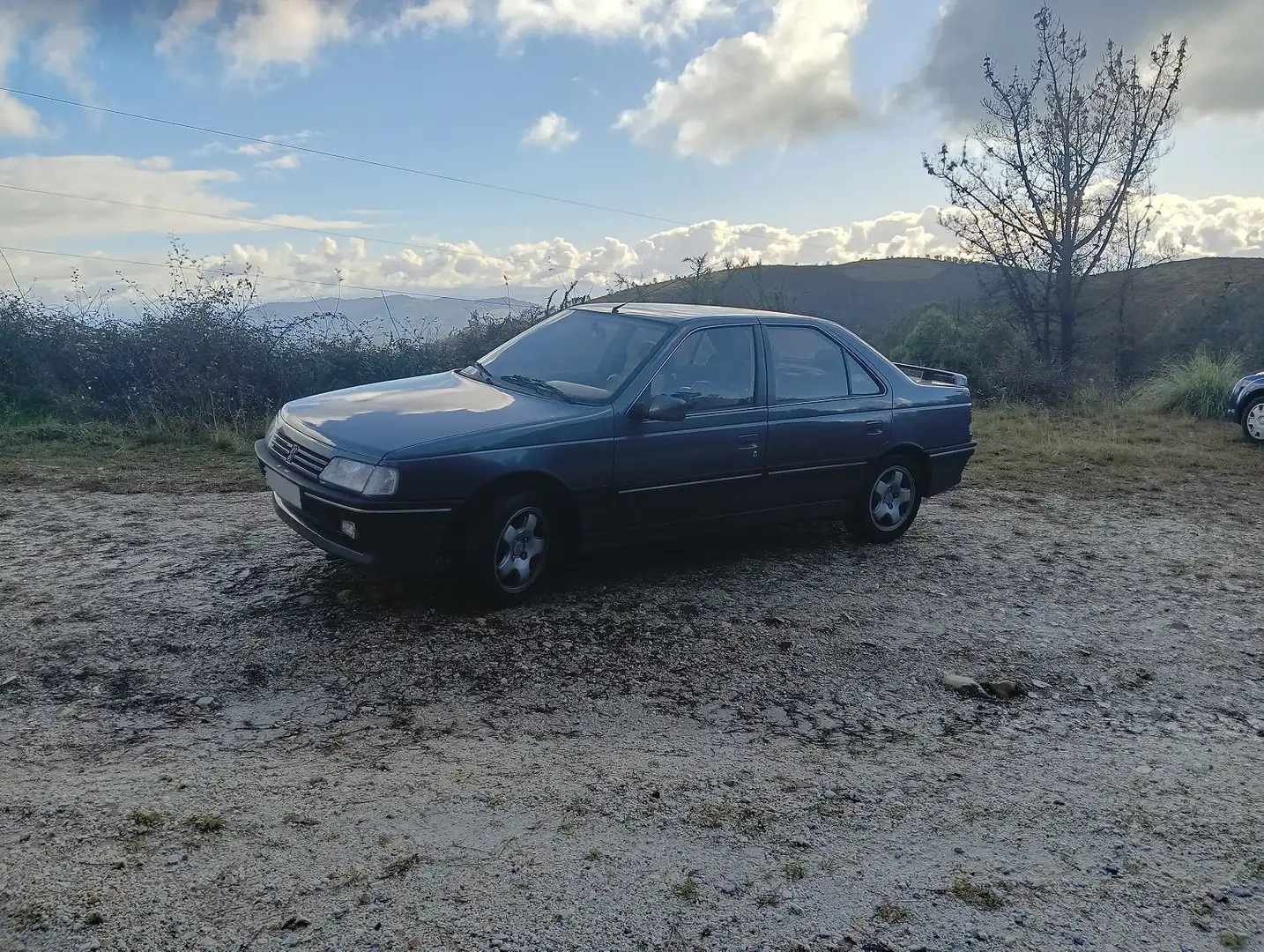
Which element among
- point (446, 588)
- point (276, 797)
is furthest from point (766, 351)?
point (276, 797)

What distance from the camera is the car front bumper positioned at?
4473 mm

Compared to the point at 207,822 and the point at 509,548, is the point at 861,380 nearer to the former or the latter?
the point at 509,548

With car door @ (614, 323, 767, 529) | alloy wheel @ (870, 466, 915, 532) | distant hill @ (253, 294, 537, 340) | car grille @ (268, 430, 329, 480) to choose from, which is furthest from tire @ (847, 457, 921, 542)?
distant hill @ (253, 294, 537, 340)

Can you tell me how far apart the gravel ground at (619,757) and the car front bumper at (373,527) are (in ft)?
1.28

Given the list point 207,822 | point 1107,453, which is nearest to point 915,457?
point 207,822

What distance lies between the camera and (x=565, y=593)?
210 inches

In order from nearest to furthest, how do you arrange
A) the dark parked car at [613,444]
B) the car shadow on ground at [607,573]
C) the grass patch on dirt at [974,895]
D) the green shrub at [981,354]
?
1. the grass patch on dirt at [974,895]
2. the dark parked car at [613,444]
3. the car shadow on ground at [607,573]
4. the green shrub at [981,354]

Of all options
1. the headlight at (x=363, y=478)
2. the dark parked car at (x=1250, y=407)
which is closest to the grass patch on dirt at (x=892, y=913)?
the headlight at (x=363, y=478)

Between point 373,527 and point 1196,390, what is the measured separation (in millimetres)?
15068

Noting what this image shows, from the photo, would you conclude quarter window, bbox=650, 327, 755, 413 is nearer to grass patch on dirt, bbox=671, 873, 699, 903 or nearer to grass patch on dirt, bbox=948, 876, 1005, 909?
grass patch on dirt, bbox=671, 873, 699, 903

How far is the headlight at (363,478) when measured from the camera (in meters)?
4.47

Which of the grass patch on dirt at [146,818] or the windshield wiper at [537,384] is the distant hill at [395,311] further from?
the grass patch on dirt at [146,818]

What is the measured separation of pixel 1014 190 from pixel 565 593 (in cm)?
2125

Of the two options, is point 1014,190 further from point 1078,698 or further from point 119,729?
point 119,729
